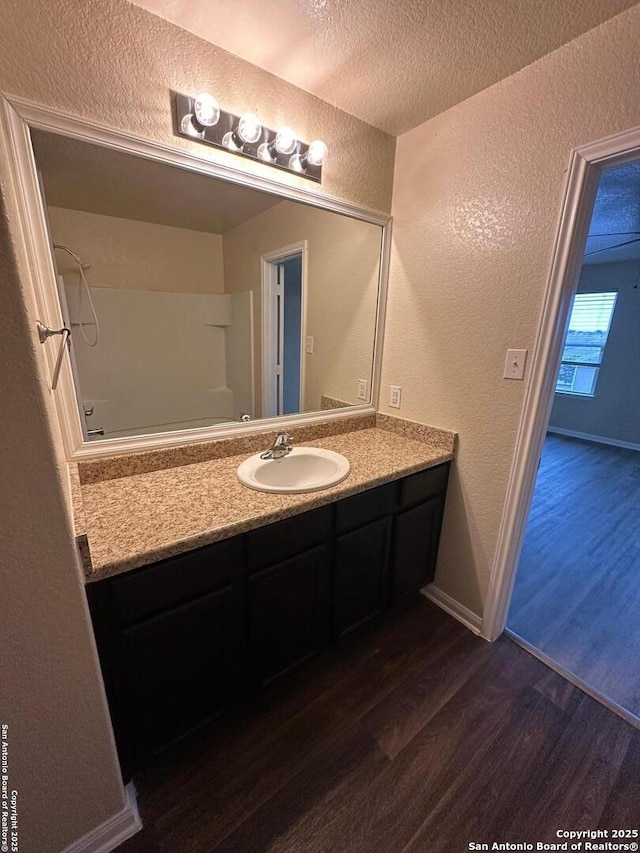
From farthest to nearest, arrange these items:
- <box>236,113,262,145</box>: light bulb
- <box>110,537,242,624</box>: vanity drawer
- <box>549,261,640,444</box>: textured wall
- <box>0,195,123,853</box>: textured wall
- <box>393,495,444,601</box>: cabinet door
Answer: <box>549,261,640,444</box>: textured wall < <box>393,495,444,601</box>: cabinet door < <box>236,113,262,145</box>: light bulb < <box>110,537,242,624</box>: vanity drawer < <box>0,195,123,853</box>: textured wall

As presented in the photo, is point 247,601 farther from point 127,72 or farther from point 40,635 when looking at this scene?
point 127,72

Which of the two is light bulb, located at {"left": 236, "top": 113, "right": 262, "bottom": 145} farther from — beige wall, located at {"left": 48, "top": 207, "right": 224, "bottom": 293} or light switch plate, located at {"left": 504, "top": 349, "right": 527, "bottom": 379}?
light switch plate, located at {"left": 504, "top": 349, "right": 527, "bottom": 379}

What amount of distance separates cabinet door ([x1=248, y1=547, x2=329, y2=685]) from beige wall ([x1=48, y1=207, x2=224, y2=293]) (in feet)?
3.76

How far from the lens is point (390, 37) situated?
1.09 m

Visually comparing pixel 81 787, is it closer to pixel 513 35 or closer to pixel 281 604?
pixel 281 604

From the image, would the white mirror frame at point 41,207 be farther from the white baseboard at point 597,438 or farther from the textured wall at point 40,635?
the white baseboard at point 597,438

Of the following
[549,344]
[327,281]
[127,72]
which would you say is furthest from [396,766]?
[127,72]

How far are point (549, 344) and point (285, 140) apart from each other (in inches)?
49.9

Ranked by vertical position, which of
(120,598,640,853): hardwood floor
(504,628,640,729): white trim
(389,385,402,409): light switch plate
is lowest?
(120,598,640,853): hardwood floor

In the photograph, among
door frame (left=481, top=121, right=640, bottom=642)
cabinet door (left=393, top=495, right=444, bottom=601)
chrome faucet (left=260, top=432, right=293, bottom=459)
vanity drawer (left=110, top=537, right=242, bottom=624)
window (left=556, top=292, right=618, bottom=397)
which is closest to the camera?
vanity drawer (left=110, top=537, right=242, bottom=624)

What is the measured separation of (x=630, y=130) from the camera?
1.01 m

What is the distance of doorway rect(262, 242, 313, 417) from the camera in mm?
1611

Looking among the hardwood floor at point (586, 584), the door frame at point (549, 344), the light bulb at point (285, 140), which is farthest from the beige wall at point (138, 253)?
the hardwood floor at point (586, 584)

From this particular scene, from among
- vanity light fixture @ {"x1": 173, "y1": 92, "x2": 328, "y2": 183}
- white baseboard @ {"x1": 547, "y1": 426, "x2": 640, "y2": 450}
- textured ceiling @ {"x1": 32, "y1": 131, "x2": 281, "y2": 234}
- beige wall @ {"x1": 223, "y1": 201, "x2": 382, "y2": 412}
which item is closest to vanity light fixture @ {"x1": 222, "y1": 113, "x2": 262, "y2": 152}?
vanity light fixture @ {"x1": 173, "y1": 92, "x2": 328, "y2": 183}
